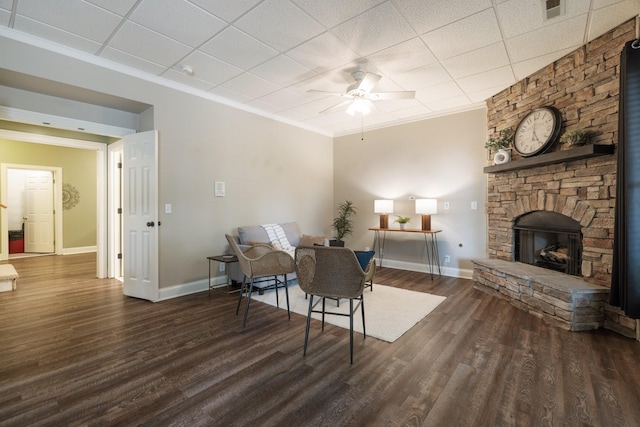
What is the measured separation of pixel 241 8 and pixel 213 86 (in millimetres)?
1803

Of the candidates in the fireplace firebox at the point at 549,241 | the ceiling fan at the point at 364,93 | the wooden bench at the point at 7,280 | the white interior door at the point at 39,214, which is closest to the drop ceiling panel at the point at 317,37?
the ceiling fan at the point at 364,93

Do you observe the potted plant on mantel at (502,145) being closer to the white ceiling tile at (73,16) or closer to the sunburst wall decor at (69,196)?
the white ceiling tile at (73,16)

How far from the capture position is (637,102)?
8.05ft

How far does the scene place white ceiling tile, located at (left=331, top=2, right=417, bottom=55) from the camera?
246 cm

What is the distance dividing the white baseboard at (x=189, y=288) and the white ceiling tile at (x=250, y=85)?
284 centimetres

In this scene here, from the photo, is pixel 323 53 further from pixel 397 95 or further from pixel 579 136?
pixel 579 136

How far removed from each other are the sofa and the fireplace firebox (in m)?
2.95

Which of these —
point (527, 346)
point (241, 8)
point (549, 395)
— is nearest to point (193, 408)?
point (549, 395)

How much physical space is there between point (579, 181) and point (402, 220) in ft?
8.31

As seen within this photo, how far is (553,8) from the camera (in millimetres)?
2402

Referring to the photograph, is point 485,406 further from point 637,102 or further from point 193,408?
point 637,102

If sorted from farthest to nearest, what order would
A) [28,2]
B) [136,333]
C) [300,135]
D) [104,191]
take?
[300,135] → [104,191] → [136,333] → [28,2]

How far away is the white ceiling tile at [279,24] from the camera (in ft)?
7.89

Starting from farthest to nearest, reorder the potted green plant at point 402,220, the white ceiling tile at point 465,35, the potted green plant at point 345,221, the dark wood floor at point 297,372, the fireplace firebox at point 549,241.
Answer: the potted green plant at point 345,221
the potted green plant at point 402,220
the fireplace firebox at point 549,241
the white ceiling tile at point 465,35
the dark wood floor at point 297,372
